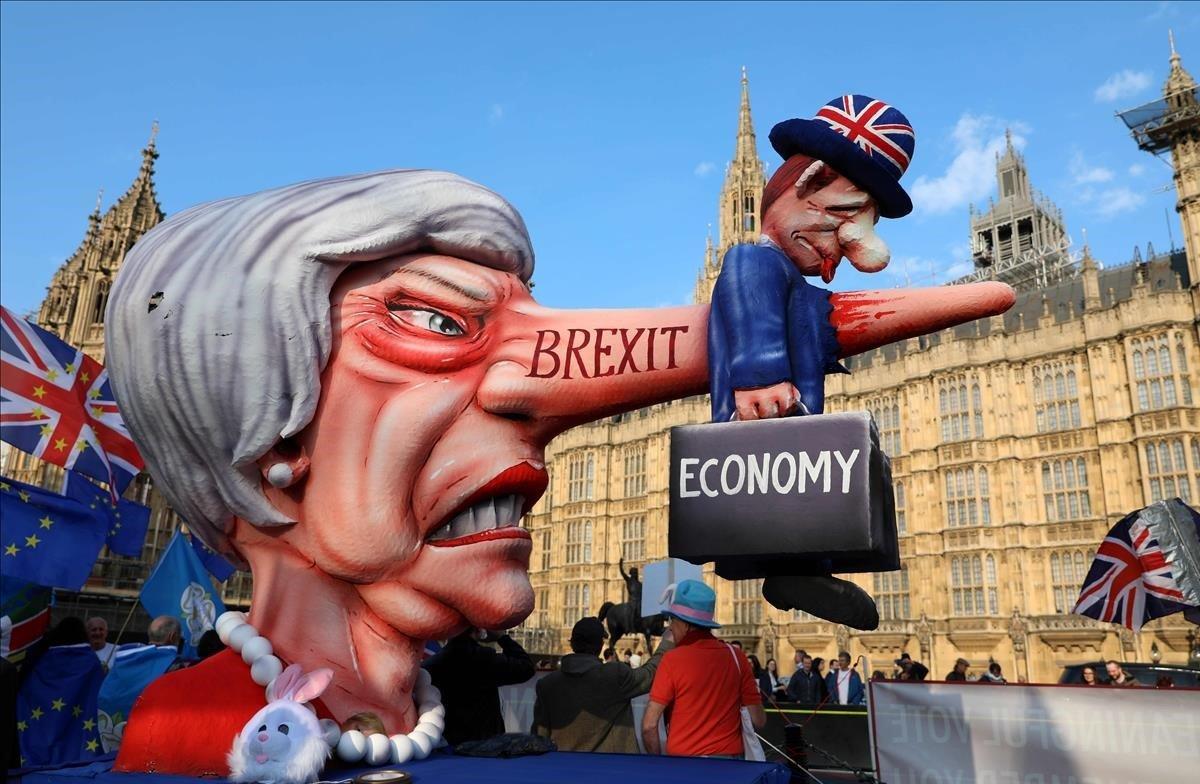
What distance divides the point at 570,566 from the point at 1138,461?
721 inches

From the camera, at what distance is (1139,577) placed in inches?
245

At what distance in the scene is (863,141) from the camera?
5.43ft

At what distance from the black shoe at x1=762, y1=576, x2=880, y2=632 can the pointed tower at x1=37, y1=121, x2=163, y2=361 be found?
24.7m

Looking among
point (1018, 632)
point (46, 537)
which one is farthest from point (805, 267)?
point (1018, 632)

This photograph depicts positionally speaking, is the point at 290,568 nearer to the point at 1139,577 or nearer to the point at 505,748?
the point at 505,748

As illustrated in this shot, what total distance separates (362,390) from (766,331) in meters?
0.84

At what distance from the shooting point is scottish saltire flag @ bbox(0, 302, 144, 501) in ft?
18.2

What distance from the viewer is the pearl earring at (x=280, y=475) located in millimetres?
1759

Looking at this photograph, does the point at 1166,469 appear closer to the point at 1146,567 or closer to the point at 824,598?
the point at 1146,567

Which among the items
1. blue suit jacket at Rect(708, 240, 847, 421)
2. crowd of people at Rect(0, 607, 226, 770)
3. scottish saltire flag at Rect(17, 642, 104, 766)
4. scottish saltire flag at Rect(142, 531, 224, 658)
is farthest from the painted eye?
scottish saltire flag at Rect(142, 531, 224, 658)

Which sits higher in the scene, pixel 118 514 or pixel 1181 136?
pixel 1181 136

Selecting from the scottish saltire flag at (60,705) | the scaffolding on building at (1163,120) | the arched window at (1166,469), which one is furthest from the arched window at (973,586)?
the scottish saltire flag at (60,705)

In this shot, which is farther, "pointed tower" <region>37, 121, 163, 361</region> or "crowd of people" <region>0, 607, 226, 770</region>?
"pointed tower" <region>37, 121, 163, 361</region>

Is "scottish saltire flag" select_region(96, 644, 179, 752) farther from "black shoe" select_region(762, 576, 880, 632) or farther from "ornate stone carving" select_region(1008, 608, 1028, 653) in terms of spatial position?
"ornate stone carving" select_region(1008, 608, 1028, 653)
